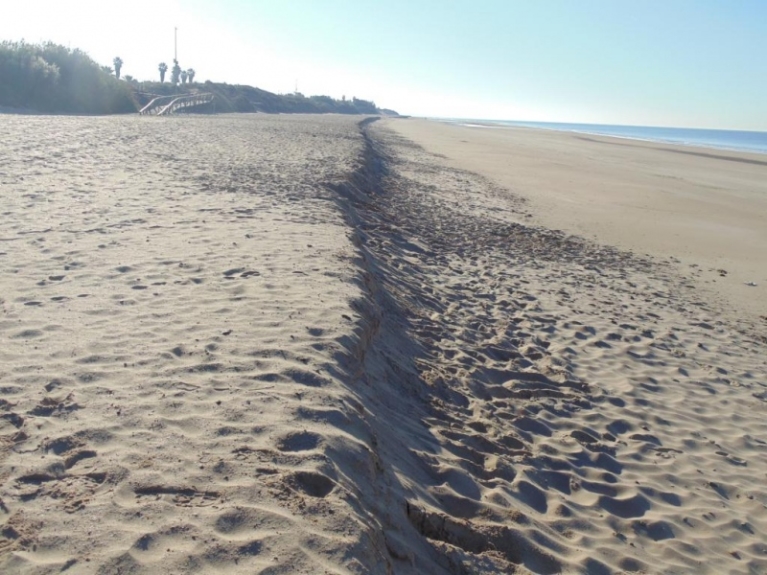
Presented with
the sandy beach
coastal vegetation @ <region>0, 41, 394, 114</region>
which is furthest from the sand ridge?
coastal vegetation @ <region>0, 41, 394, 114</region>

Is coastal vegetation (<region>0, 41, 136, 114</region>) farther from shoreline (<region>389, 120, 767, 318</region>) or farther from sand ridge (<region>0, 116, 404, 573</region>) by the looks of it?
sand ridge (<region>0, 116, 404, 573</region>)

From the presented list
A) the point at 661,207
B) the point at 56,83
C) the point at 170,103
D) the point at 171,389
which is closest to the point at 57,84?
the point at 56,83

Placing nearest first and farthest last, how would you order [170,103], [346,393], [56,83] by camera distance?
[346,393] < [56,83] < [170,103]

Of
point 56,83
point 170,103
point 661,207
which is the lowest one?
point 661,207

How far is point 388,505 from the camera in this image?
3.50 metres

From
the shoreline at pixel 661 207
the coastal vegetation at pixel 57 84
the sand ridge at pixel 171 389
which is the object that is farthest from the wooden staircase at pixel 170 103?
the sand ridge at pixel 171 389

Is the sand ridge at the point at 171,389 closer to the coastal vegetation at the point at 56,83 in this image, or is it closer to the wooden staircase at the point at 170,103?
the coastal vegetation at the point at 56,83

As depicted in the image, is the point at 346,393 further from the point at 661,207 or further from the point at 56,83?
the point at 56,83

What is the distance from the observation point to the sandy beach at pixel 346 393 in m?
3.02

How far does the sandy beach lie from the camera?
3018mm

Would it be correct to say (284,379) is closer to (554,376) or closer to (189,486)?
(189,486)

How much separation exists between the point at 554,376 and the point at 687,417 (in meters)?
1.27

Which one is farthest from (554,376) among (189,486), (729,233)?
(729,233)

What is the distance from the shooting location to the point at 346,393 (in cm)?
433
